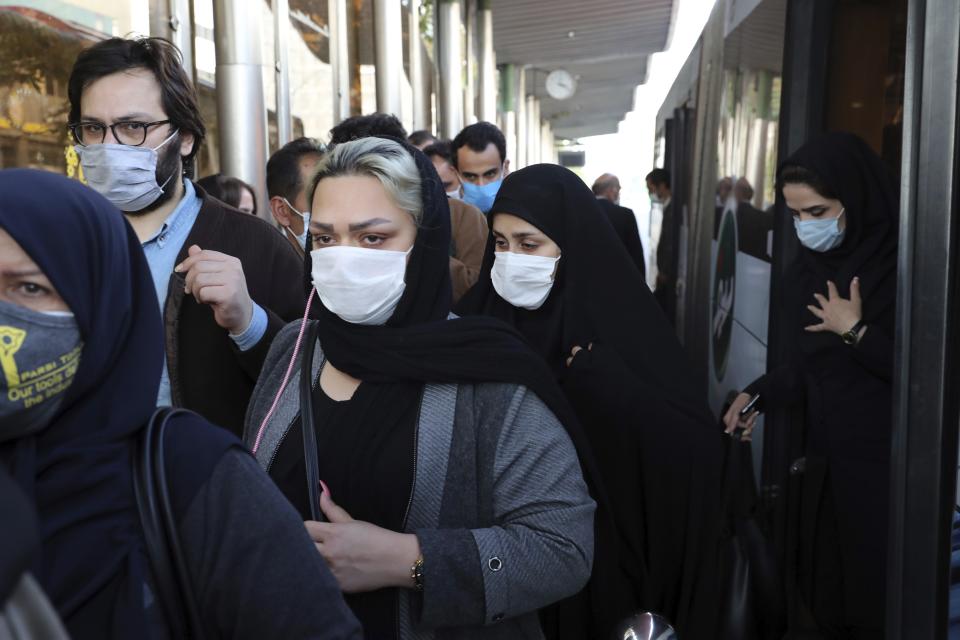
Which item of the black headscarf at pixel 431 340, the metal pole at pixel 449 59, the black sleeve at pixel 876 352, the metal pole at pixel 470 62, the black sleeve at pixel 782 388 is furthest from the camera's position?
the metal pole at pixel 470 62

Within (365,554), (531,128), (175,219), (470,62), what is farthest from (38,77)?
(531,128)

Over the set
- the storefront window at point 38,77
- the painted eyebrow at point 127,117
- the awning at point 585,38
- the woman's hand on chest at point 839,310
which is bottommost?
the woman's hand on chest at point 839,310

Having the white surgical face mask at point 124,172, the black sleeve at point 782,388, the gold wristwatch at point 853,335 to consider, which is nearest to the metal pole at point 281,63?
the black sleeve at point 782,388

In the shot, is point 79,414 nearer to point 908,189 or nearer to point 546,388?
point 546,388

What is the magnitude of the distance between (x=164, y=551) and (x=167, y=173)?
4.97ft

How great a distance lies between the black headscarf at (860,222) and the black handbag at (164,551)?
7.77 ft

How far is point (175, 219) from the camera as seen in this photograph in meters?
2.49

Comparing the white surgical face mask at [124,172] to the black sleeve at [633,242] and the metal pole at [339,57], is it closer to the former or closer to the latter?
the black sleeve at [633,242]

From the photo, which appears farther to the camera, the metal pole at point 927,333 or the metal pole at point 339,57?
the metal pole at point 339,57

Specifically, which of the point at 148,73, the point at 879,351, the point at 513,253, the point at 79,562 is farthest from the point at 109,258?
the point at 879,351

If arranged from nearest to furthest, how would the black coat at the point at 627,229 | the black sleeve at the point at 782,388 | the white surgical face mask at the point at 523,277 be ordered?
the white surgical face mask at the point at 523,277, the black sleeve at the point at 782,388, the black coat at the point at 627,229

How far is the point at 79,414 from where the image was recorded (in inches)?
47.6

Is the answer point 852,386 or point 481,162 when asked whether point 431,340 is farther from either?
point 481,162

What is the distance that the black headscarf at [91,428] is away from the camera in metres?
1.14
